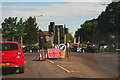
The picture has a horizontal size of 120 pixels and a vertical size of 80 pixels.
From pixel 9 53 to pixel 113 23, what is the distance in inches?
1692

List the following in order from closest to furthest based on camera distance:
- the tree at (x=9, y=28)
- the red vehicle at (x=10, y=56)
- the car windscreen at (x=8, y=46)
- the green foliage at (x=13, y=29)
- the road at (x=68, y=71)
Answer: the red vehicle at (x=10, y=56) → the road at (x=68, y=71) → the car windscreen at (x=8, y=46) → the green foliage at (x=13, y=29) → the tree at (x=9, y=28)

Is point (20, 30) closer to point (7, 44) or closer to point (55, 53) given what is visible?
point (55, 53)

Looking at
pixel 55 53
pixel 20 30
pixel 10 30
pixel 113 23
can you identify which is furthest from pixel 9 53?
pixel 10 30

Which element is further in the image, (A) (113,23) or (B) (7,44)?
(A) (113,23)

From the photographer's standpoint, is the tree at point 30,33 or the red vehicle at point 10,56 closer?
the red vehicle at point 10,56

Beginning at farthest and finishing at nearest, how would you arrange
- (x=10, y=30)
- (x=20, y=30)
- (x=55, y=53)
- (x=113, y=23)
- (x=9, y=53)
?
(x=10, y=30) → (x=20, y=30) → (x=113, y=23) → (x=55, y=53) → (x=9, y=53)

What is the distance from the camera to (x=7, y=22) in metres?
87.0

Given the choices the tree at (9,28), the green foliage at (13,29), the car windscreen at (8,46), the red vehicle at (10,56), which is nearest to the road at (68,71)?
the red vehicle at (10,56)

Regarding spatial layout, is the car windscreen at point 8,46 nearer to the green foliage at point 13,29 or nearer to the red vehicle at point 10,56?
the red vehicle at point 10,56

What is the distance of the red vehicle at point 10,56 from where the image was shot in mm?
12594

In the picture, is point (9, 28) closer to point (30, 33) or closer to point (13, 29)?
point (13, 29)

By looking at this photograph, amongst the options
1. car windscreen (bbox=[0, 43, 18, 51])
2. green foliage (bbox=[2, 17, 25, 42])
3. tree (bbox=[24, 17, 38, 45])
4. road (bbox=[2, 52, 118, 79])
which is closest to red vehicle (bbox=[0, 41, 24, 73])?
car windscreen (bbox=[0, 43, 18, 51])

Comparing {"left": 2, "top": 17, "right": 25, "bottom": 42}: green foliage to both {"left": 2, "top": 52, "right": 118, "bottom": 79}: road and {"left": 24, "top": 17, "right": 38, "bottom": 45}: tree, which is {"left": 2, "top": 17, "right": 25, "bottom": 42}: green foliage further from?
{"left": 2, "top": 52, "right": 118, "bottom": 79}: road

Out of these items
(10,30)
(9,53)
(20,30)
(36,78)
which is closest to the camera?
(36,78)
